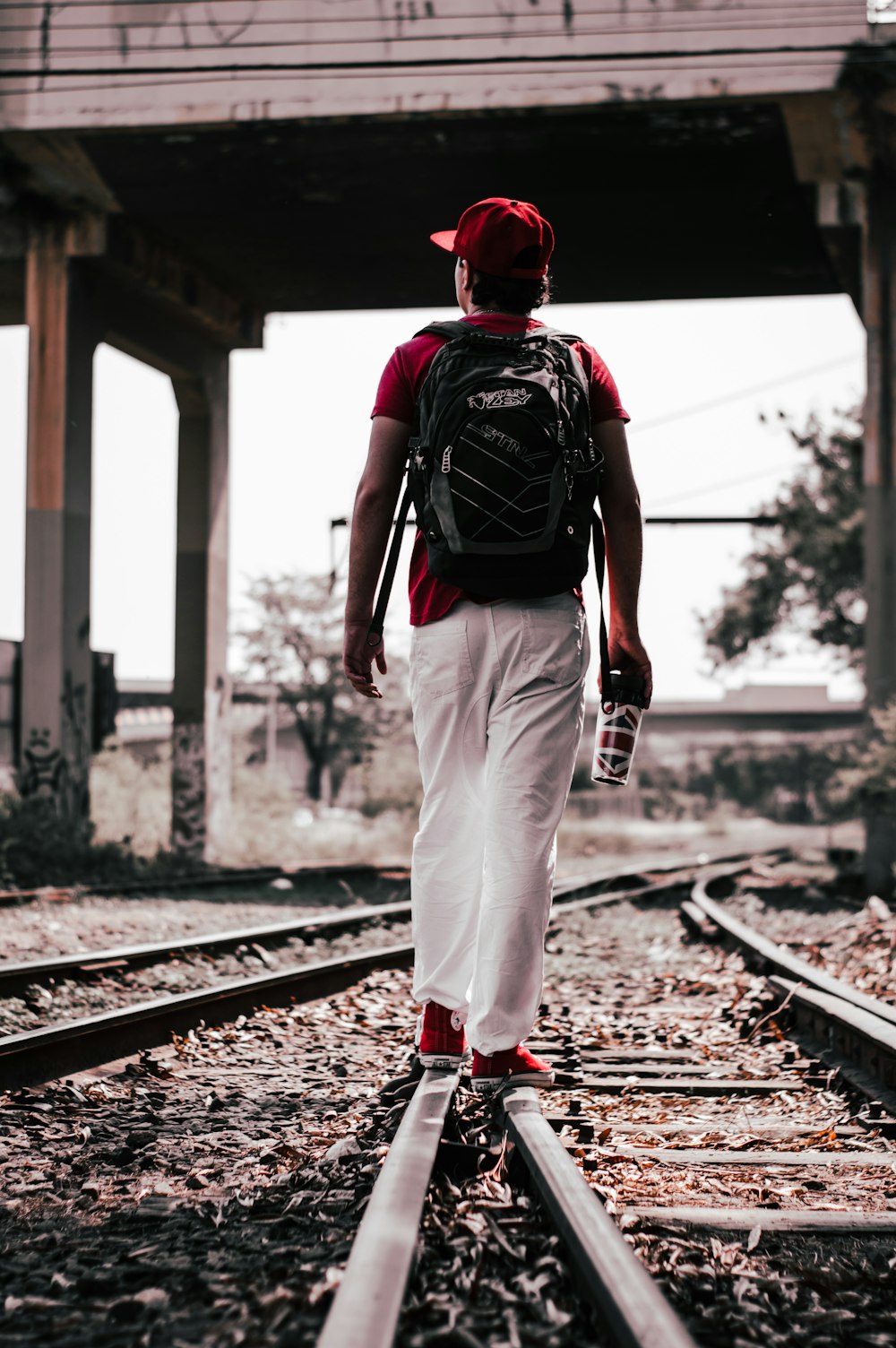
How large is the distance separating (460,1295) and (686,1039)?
116 inches

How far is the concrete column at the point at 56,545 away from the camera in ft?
55.6

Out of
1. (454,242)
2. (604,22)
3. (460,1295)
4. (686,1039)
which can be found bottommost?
(686,1039)

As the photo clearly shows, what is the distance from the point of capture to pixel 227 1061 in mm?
4230

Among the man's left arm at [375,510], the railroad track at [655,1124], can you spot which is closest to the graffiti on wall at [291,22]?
the railroad track at [655,1124]

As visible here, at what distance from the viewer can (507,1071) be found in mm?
3102

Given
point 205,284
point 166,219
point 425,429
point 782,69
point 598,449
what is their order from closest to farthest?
point 425,429
point 598,449
point 782,69
point 166,219
point 205,284

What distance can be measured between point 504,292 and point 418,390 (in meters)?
0.36

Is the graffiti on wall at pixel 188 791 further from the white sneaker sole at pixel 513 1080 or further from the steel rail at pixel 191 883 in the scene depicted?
the white sneaker sole at pixel 513 1080

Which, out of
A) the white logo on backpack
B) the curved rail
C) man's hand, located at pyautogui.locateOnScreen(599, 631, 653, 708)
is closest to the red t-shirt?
the white logo on backpack

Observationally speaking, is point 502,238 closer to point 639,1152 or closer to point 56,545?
point 639,1152

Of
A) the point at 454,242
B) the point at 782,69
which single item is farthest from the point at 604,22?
the point at 454,242

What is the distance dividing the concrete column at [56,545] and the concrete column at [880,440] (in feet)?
32.7

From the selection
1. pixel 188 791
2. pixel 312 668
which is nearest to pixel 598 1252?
pixel 188 791

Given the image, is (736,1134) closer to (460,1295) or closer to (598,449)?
(460,1295)
